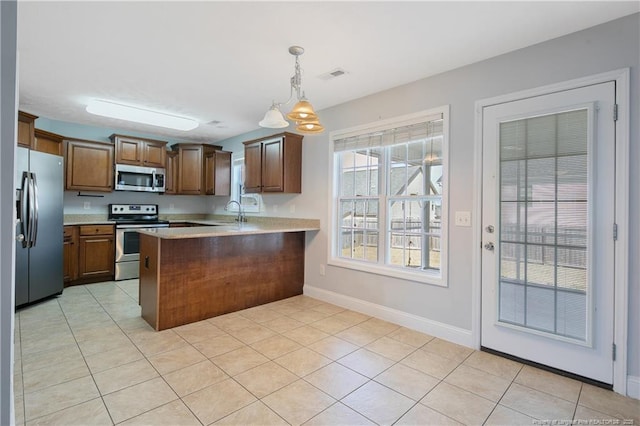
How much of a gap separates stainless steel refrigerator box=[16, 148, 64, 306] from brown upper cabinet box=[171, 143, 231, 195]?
2.02m

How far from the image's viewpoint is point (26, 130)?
3762mm

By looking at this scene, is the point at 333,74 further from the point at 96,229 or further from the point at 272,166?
the point at 96,229

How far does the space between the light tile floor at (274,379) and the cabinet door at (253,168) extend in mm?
2093

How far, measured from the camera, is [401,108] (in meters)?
3.29

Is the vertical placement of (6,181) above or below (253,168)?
below

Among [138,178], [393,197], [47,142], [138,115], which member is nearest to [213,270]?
[393,197]

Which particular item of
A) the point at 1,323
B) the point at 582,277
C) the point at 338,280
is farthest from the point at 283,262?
the point at 1,323

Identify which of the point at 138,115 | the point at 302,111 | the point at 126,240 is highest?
the point at 138,115

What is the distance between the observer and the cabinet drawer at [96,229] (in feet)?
15.2

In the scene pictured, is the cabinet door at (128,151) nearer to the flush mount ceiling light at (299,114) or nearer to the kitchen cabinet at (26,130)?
the kitchen cabinet at (26,130)

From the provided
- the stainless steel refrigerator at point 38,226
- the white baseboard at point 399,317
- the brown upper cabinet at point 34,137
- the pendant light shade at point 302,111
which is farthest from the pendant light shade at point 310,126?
the brown upper cabinet at point 34,137

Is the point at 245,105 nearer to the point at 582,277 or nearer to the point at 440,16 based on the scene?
the point at 440,16

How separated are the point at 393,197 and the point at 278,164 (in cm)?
167

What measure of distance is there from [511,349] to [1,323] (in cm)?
306
